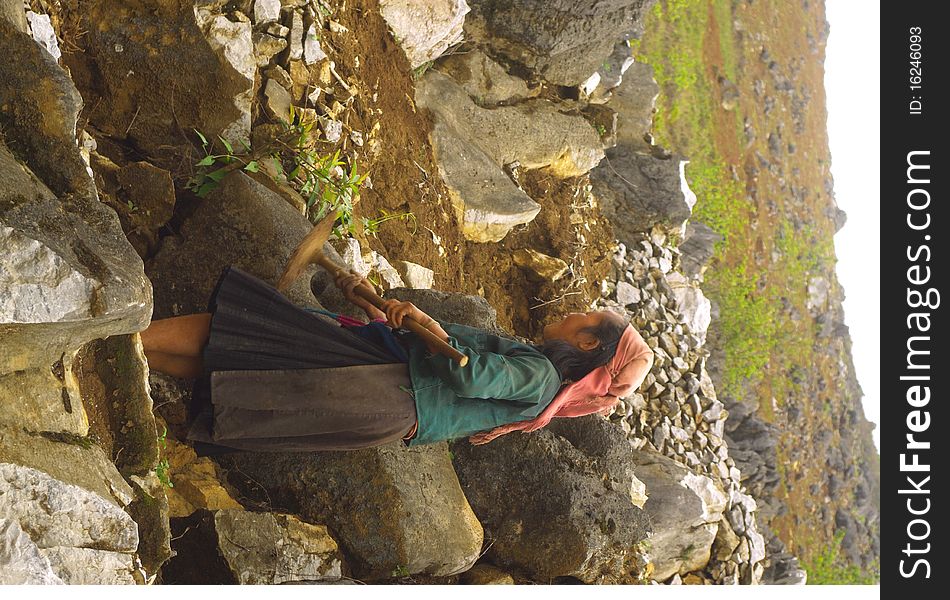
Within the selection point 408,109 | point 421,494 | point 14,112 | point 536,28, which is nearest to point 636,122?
point 536,28

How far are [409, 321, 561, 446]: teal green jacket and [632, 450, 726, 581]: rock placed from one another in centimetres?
→ 255

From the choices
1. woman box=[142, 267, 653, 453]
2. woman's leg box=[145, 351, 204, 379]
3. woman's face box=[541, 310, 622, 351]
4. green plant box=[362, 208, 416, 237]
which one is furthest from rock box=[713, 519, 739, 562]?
woman's leg box=[145, 351, 204, 379]

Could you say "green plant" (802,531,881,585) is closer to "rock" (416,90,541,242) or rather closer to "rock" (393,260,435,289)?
"rock" (416,90,541,242)

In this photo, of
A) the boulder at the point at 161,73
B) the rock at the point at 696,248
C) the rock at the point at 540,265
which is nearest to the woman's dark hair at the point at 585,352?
the boulder at the point at 161,73

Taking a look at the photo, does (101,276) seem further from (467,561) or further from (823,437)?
(823,437)

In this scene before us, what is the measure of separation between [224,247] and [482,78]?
3.04 meters

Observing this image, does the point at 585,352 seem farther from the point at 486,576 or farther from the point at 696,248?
the point at 696,248

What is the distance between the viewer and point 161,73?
12.0 feet

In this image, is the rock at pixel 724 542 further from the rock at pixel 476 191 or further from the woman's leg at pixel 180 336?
the woman's leg at pixel 180 336

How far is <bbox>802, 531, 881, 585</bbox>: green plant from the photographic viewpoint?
278 inches

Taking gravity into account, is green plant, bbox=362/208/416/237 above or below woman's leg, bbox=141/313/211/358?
above

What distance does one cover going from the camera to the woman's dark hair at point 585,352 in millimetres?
3004
